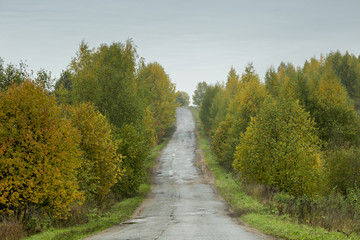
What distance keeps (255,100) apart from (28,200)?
29.9m

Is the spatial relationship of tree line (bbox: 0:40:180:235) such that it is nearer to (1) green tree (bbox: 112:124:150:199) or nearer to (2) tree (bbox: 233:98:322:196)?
(1) green tree (bbox: 112:124:150:199)

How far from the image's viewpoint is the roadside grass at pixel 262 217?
1345cm

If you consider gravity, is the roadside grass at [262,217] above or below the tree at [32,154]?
below

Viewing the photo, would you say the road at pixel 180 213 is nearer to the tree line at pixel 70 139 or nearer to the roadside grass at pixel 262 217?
the roadside grass at pixel 262 217

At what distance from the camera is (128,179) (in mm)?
29984

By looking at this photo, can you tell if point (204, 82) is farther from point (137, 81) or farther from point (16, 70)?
point (16, 70)

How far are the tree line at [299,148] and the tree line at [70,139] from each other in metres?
9.50

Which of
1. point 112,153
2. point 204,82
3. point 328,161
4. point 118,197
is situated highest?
point 204,82

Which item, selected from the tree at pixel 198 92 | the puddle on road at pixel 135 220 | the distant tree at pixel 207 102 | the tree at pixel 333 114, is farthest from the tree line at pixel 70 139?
the tree at pixel 198 92

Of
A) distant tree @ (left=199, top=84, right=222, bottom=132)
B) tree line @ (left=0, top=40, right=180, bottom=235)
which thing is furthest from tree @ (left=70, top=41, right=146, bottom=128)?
distant tree @ (left=199, top=84, right=222, bottom=132)

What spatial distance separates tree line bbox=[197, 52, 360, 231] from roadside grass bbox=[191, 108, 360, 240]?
1.10 meters

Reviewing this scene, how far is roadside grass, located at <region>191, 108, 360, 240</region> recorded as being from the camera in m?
13.5

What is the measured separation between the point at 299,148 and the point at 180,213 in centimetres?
865

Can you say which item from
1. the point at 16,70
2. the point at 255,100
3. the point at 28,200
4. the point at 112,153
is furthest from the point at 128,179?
the point at 255,100
